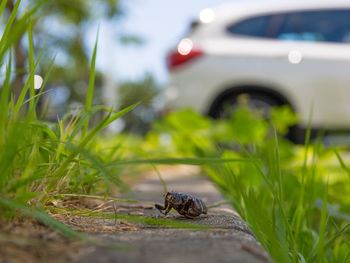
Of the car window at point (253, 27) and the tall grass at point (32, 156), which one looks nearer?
the tall grass at point (32, 156)

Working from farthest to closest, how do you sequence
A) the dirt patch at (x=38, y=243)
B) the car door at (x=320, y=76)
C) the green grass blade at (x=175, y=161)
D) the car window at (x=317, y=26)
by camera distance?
1. the car window at (x=317, y=26)
2. the car door at (x=320, y=76)
3. the green grass blade at (x=175, y=161)
4. the dirt patch at (x=38, y=243)

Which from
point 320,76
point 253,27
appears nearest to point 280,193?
point 320,76

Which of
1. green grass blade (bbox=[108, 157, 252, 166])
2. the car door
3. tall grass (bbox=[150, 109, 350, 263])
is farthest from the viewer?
the car door

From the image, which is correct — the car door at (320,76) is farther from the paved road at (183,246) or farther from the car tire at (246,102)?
the paved road at (183,246)

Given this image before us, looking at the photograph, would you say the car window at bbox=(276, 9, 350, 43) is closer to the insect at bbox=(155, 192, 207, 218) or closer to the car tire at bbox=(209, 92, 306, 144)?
the car tire at bbox=(209, 92, 306, 144)

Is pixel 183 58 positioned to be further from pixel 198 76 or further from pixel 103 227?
pixel 103 227

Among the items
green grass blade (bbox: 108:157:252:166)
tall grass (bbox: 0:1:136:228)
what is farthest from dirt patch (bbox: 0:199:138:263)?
green grass blade (bbox: 108:157:252:166)

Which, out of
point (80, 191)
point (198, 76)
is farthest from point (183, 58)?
point (80, 191)

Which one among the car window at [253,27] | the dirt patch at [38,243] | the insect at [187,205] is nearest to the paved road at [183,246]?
the dirt patch at [38,243]
